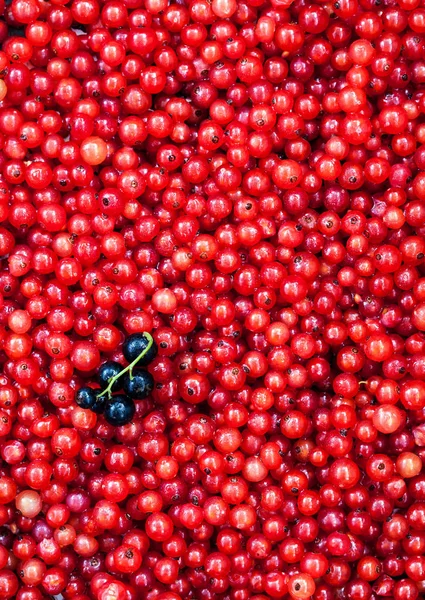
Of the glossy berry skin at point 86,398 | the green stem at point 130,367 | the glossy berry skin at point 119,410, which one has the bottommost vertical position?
the glossy berry skin at point 119,410

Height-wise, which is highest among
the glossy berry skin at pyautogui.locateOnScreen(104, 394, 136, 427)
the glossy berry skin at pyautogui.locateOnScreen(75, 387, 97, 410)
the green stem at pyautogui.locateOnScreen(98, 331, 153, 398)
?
the green stem at pyautogui.locateOnScreen(98, 331, 153, 398)

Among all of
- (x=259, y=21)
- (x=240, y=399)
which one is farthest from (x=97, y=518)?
(x=259, y=21)

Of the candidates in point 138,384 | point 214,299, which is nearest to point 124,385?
point 138,384

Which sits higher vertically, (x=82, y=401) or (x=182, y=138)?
(x=182, y=138)

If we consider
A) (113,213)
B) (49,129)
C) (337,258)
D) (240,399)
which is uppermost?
(49,129)

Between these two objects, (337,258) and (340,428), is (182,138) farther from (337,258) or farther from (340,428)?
(340,428)

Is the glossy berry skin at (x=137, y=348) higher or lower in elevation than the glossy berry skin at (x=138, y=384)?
higher
